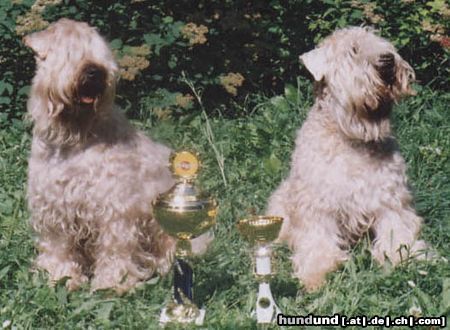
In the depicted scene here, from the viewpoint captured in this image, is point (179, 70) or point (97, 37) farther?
point (179, 70)

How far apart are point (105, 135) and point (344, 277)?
4.61ft

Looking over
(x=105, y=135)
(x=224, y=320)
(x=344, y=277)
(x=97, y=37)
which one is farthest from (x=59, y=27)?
Result: (x=344, y=277)

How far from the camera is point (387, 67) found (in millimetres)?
3848

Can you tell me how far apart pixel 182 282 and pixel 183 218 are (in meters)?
0.35

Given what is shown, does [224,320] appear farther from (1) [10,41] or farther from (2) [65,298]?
(1) [10,41]

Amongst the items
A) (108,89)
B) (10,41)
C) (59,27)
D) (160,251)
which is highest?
(59,27)

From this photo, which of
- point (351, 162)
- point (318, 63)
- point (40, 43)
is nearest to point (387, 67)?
point (318, 63)

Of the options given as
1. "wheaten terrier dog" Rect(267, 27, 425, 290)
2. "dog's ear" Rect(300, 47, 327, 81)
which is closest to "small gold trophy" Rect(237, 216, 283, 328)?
"wheaten terrier dog" Rect(267, 27, 425, 290)

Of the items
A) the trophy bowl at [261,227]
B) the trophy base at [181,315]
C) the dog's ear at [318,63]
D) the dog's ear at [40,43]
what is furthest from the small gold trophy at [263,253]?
the dog's ear at [40,43]

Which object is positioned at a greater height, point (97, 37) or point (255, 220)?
point (97, 37)

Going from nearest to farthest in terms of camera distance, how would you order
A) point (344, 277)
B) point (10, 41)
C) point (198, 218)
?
point (198, 218)
point (344, 277)
point (10, 41)

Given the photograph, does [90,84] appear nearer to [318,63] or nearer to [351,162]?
[318,63]

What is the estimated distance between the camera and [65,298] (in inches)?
148

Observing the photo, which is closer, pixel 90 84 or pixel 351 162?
pixel 90 84
